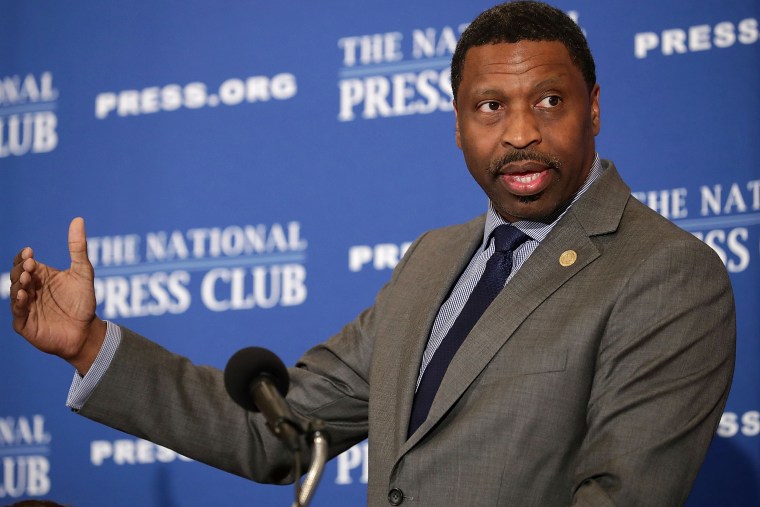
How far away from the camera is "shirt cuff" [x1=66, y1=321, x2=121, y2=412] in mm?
2338

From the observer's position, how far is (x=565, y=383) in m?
2.06

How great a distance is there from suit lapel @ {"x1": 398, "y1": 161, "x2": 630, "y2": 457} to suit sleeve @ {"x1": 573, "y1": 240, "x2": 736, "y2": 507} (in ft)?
0.52

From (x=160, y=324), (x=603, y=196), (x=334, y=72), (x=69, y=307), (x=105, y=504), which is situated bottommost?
(x=105, y=504)

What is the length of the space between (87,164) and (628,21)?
188 centimetres

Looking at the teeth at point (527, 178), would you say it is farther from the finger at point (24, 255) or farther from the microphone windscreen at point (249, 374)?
the finger at point (24, 255)

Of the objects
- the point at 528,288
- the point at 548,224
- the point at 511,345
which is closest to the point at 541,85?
the point at 548,224

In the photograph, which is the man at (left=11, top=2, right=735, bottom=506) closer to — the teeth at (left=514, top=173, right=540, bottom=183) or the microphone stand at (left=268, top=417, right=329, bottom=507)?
the teeth at (left=514, top=173, right=540, bottom=183)

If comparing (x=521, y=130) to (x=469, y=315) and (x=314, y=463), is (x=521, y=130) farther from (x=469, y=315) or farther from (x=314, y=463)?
(x=314, y=463)

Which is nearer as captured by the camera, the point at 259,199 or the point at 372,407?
the point at 372,407

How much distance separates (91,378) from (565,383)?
101 cm

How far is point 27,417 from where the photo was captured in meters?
3.66

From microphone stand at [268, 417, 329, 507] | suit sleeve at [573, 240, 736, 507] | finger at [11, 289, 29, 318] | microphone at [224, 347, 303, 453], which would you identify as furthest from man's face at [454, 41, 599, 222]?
finger at [11, 289, 29, 318]

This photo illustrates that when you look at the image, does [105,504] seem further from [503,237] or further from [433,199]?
[503,237]

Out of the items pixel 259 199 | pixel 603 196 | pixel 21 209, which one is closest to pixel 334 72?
pixel 259 199
